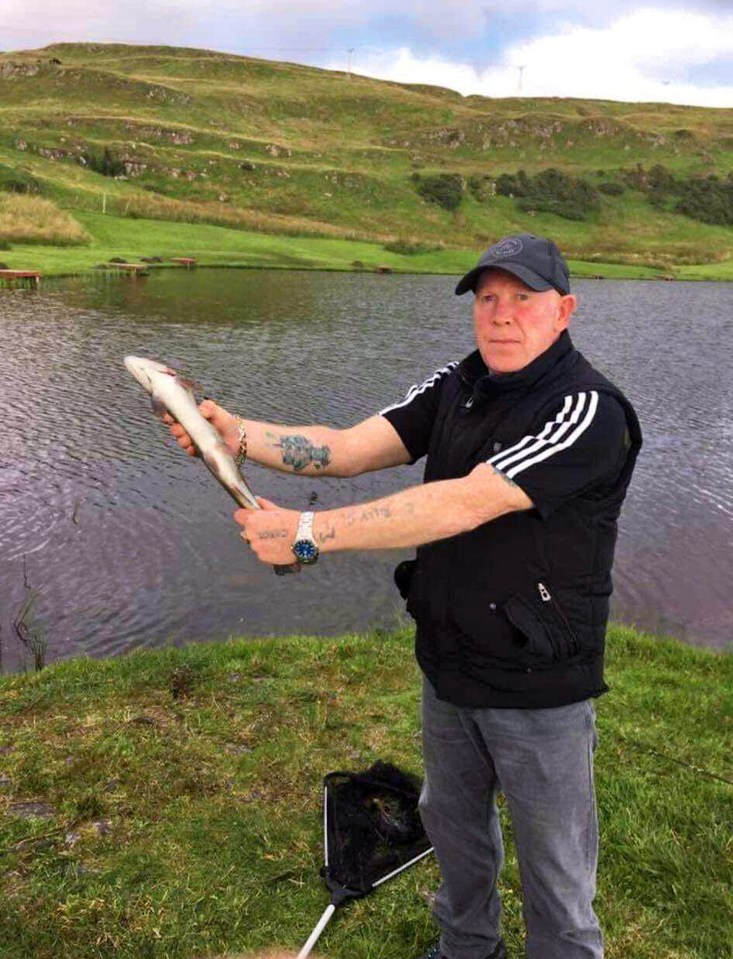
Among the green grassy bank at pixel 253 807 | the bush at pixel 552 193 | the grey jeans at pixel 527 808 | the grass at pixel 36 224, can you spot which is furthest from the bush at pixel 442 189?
the grey jeans at pixel 527 808

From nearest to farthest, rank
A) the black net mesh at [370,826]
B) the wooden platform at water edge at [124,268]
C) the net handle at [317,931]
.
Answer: the net handle at [317,931]
the black net mesh at [370,826]
the wooden platform at water edge at [124,268]

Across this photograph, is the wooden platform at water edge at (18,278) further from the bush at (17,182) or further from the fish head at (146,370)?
the fish head at (146,370)

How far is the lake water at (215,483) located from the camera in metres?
11.3

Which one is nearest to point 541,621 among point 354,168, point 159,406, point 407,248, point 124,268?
point 159,406

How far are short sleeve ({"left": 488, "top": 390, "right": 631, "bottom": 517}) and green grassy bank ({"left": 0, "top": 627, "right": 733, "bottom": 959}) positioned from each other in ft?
10.1

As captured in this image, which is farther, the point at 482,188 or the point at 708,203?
the point at 708,203

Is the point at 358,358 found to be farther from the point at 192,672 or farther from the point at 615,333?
the point at 192,672

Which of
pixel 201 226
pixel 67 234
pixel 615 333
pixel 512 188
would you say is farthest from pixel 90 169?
pixel 615 333

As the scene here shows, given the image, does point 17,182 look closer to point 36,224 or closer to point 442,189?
point 36,224

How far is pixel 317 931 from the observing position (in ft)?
14.5

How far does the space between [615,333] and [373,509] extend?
130 ft

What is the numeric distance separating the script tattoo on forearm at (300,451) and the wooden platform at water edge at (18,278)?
40.1 m

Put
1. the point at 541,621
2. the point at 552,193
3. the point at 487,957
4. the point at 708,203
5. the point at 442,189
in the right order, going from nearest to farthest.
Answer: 1. the point at 541,621
2. the point at 487,957
3. the point at 442,189
4. the point at 552,193
5. the point at 708,203

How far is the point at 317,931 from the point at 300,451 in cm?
290
